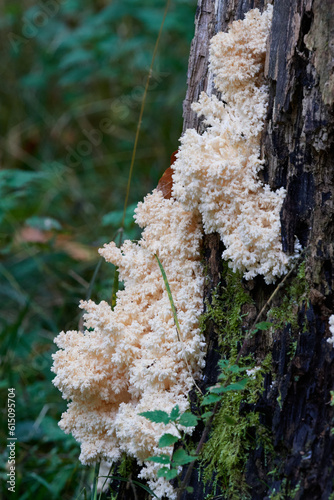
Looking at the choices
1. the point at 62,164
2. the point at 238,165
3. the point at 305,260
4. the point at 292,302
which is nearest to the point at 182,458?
the point at 292,302

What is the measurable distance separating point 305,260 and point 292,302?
164mm

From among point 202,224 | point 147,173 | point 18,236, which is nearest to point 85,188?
point 147,173

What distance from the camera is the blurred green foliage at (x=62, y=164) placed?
343cm

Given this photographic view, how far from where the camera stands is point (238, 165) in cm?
182

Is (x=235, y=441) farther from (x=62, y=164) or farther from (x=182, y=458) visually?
(x=62, y=164)

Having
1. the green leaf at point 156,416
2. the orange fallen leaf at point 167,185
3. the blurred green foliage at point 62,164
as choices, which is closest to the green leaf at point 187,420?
the green leaf at point 156,416

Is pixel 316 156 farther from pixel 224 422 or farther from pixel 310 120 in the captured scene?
pixel 224 422

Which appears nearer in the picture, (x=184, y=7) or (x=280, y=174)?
(x=280, y=174)

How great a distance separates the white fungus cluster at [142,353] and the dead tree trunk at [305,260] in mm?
282

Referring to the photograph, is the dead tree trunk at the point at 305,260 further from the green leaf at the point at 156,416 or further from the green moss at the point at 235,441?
the green leaf at the point at 156,416

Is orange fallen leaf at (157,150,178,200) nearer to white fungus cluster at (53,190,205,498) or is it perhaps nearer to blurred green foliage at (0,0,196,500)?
white fungus cluster at (53,190,205,498)

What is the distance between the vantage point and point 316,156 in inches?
65.7

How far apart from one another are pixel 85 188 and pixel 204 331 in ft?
16.8

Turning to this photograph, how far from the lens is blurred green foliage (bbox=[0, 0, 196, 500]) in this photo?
135 inches
